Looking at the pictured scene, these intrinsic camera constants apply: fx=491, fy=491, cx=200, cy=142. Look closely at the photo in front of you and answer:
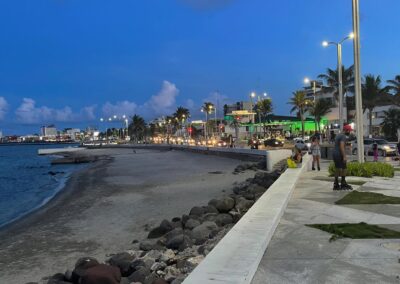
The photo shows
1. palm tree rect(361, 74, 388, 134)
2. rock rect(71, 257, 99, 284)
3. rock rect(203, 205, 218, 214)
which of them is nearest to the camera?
rock rect(71, 257, 99, 284)

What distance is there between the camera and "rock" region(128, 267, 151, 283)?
8237 millimetres

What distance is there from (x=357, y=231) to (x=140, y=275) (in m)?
3.79

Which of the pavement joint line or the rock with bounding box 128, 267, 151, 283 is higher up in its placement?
the pavement joint line

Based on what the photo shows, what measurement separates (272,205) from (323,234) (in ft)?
7.37

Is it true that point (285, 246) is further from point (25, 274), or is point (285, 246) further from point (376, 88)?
point (376, 88)

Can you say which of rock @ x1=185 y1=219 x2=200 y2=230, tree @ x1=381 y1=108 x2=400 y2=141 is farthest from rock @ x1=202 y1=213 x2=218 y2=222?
tree @ x1=381 y1=108 x2=400 y2=141

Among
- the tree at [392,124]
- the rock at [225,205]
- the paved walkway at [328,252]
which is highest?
the tree at [392,124]

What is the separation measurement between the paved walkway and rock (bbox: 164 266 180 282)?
1594 millimetres

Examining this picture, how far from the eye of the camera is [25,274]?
11695mm

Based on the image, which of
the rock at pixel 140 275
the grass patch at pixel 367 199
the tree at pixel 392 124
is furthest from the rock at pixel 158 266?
the tree at pixel 392 124

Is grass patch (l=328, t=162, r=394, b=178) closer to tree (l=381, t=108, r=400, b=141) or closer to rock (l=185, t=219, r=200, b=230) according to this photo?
rock (l=185, t=219, r=200, b=230)

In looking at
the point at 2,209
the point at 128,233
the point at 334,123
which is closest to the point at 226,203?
the point at 128,233

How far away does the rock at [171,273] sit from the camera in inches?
305

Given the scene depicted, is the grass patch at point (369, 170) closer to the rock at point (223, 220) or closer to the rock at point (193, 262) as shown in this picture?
the rock at point (223, 220)
